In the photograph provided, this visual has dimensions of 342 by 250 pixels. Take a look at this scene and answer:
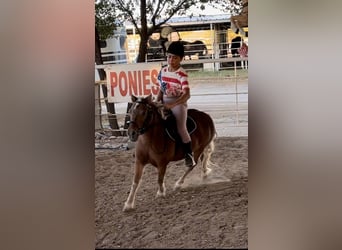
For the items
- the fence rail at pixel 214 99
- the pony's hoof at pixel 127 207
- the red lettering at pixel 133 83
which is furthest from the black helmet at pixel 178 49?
the pony's hoof at pixel 127 207

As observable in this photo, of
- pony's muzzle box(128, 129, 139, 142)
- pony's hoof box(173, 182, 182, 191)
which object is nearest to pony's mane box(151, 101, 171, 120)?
pony's muzzle box(128, 129, 139, 142)

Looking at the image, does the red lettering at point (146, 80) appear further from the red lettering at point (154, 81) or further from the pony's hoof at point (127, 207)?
the pony's hoof at point (127, 207)

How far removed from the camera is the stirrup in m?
1.26

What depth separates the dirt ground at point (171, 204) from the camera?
1.17m

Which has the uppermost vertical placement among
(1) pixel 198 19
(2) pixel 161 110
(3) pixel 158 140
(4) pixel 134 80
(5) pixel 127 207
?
(1) pixel 198 19

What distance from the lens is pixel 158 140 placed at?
1.30 m

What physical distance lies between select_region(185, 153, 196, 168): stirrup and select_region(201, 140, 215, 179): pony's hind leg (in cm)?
4

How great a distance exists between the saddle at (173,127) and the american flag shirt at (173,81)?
0.28ft

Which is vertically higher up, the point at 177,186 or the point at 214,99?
the point at 214,99

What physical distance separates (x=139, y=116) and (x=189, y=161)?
0.22 m

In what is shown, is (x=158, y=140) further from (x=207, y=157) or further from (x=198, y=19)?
(x=198, y=19)

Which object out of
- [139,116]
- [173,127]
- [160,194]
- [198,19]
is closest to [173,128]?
[173,127]
